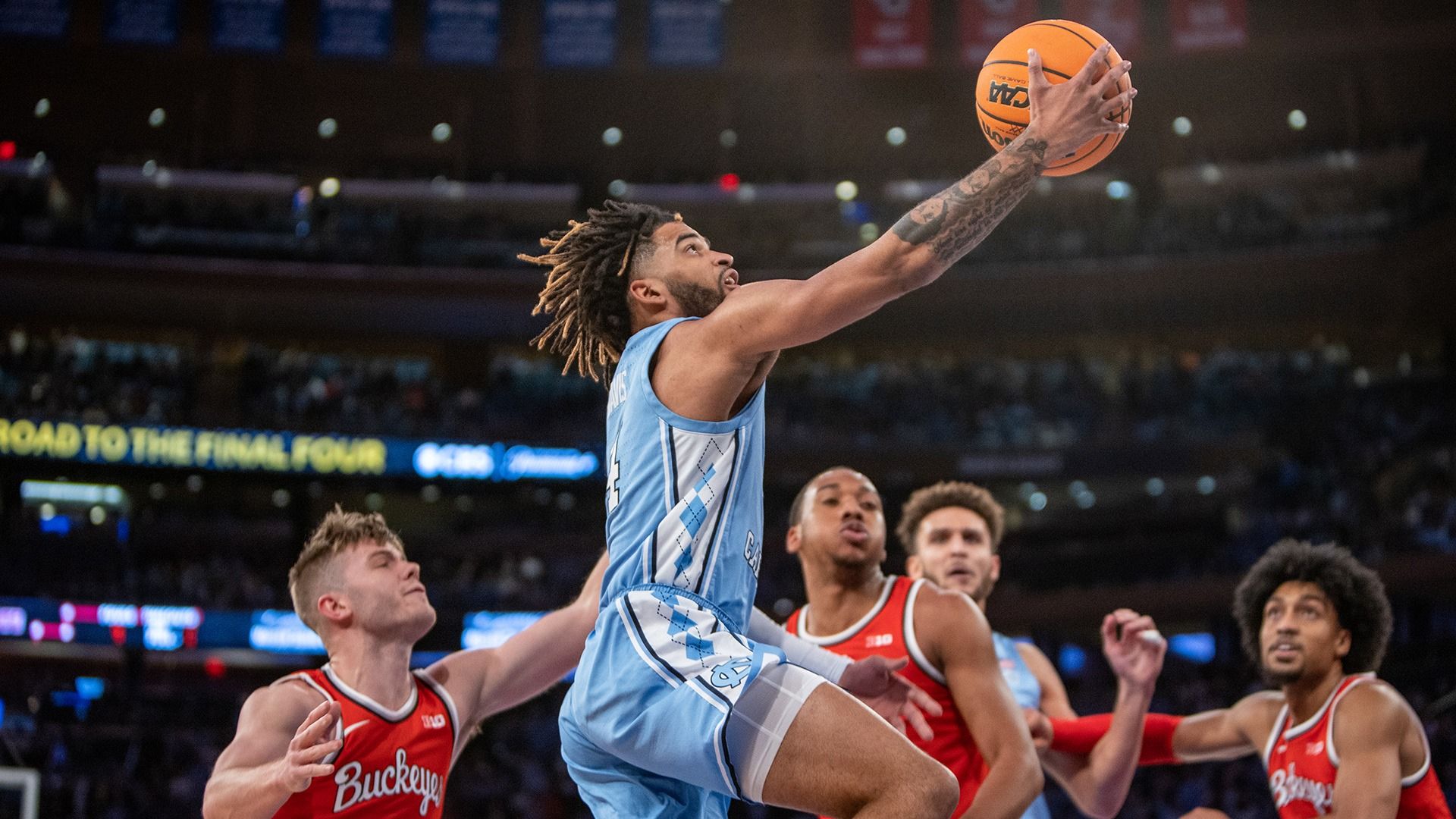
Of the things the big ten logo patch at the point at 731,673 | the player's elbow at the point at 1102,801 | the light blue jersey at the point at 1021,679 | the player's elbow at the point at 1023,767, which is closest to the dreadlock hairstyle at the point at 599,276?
the big ten logo patch at the point at 731,673

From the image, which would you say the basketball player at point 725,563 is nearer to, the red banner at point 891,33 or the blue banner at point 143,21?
the red banner at point 891,33

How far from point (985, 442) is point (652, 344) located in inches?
792

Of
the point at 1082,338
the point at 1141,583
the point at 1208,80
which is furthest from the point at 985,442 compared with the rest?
the point at 1208,80

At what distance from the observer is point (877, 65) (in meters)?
25.1

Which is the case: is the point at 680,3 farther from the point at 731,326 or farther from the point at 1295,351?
the point at 731,326

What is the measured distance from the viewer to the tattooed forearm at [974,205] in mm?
3262

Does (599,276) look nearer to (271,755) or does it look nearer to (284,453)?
(271,755)

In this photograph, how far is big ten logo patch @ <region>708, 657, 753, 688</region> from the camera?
3094mm

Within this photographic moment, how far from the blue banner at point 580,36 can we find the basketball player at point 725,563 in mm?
21544

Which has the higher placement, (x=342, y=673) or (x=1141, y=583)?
(x=342, y=673)

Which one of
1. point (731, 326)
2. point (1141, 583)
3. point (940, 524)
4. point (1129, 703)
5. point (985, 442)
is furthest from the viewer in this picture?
point (985, 442)

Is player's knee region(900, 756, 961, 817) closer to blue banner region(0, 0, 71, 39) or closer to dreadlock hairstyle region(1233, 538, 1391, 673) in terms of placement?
dreadlock hairstyle region(1233, 538, 1391, 673)

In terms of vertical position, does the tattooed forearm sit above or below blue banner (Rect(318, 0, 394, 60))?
below

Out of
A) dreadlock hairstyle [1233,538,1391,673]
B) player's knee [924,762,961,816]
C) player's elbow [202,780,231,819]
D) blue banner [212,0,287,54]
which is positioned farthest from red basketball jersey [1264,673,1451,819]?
blue banner [212,0,287,54]
